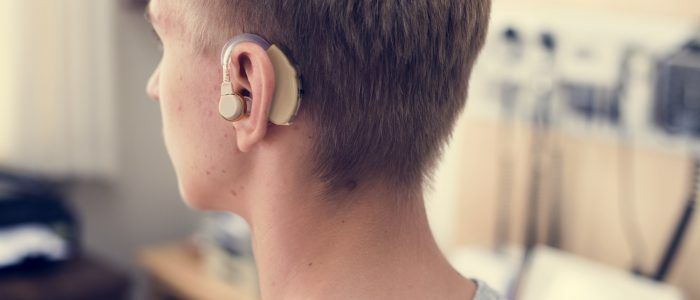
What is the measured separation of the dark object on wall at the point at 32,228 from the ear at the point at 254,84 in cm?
138

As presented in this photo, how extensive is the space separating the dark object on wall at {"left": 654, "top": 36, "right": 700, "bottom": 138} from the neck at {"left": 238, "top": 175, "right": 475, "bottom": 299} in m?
0.69

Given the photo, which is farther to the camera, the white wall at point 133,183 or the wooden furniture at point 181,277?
the white wall at point 133,183

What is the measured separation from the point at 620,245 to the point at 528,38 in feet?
1.30

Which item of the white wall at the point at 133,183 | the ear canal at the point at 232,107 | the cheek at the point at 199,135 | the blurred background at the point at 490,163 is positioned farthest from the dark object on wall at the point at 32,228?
the ear canal at the point at 232,107

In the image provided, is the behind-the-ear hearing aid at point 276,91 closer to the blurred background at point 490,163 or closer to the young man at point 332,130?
the young man at point 332,130

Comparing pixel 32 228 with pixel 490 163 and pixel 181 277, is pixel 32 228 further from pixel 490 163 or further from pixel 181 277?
pixel 490 163

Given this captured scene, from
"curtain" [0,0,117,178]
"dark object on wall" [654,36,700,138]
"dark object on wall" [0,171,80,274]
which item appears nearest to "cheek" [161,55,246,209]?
"dark object on wall" [654,36,700,138]

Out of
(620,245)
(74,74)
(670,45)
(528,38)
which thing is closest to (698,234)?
(620,245)

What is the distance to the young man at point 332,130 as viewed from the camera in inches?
24.1

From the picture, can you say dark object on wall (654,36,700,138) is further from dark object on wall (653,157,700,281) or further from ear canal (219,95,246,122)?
ear canal (219,95,246,122)

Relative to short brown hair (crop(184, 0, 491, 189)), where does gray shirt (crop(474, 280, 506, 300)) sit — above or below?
below

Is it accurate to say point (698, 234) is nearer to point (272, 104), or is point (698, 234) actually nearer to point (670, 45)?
point (670, 45)

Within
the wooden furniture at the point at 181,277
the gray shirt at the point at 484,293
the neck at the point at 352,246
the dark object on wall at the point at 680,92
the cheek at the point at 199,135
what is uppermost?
the dark object on wall at the point at 680,92

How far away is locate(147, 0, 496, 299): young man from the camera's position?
24.1 inches
